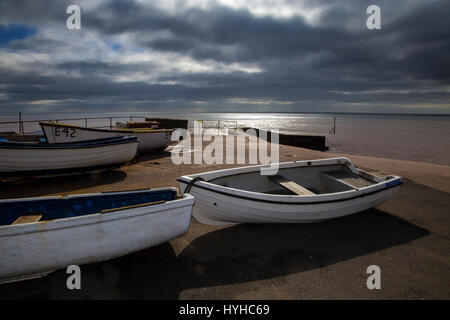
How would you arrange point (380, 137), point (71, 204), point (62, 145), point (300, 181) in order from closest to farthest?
point (71, 204) → point (300, 181) → point (62, 145) → point (380, 137)

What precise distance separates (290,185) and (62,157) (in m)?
7.51

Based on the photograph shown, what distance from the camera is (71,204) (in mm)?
4277

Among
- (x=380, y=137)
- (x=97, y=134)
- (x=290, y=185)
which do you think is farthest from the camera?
(x=380, y=137)

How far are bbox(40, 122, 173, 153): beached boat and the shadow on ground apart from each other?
25.8 ft

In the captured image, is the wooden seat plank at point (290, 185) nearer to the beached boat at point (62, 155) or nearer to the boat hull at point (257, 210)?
the boat hull at point (257, 210)

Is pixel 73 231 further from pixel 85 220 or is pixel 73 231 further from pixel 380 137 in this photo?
pixel 380 137

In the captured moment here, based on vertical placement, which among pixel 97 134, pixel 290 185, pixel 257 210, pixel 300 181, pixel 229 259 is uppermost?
pixel 97 134

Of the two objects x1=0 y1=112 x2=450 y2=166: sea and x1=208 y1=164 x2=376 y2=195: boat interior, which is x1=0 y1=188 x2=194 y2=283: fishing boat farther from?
x1=0 y1=112 x2=450 y2=166: sea

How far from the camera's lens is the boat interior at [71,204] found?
3986 millimetres

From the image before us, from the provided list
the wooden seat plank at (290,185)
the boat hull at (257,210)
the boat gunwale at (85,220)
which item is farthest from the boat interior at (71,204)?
the wooden seat plank at (290,185)

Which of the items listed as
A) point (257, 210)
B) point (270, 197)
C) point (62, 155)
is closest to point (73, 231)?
point (257, 210)

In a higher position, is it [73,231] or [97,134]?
[97,134]
